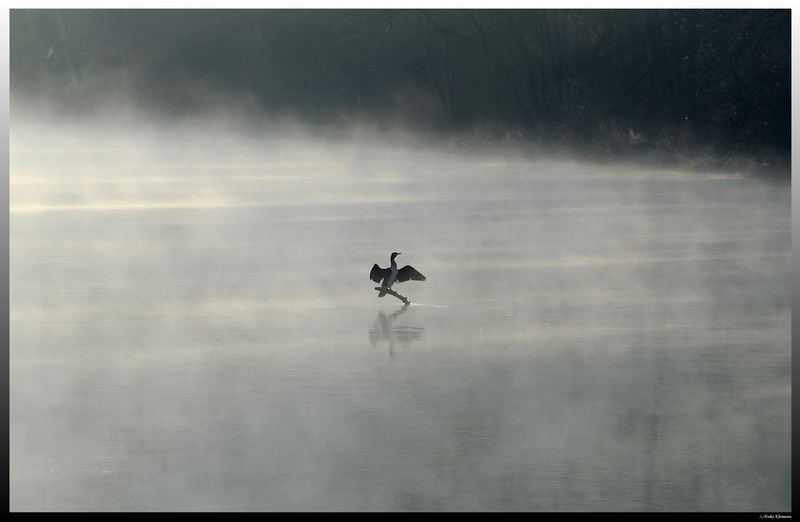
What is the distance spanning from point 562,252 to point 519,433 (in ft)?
4.63

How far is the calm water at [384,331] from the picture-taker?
5.16 meters

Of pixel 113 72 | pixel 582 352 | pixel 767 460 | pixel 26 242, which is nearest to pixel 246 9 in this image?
pixel 113 72

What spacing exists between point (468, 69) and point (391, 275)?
131 cm

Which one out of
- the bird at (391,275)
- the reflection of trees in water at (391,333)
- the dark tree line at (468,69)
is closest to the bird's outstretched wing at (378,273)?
the bird at (391,275)

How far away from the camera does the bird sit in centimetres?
619

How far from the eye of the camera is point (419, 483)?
5.04 metres

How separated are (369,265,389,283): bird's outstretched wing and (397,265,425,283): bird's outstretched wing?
0.27ft

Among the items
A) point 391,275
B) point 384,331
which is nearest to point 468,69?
point 391,275

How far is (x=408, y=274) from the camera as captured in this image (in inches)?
244

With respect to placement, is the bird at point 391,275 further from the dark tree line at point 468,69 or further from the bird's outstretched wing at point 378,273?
the dark tree line at point 468,69

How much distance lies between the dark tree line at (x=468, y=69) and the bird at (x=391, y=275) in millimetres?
1003

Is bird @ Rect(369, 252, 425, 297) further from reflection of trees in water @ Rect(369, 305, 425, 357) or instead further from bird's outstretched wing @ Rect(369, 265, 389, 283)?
reflection of trees in water @ Rect(369, 305, 425, 357)

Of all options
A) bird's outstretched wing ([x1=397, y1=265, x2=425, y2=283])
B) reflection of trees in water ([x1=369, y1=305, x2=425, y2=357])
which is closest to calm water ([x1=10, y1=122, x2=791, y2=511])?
reflection of trees in water ([x1=369, y1=305, x2=425, y2=357])
